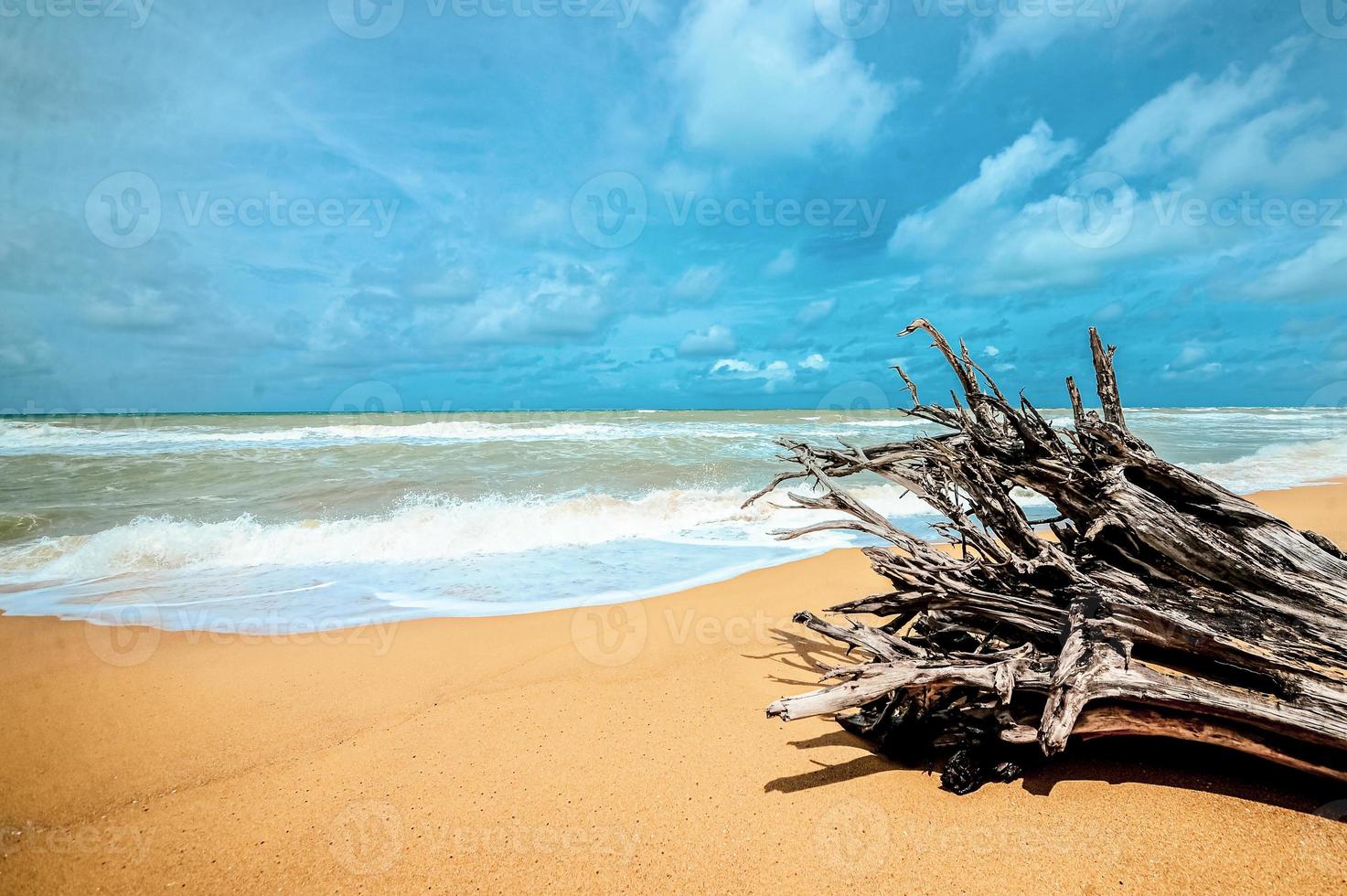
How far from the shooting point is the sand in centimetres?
240

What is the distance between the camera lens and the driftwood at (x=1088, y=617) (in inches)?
96.5

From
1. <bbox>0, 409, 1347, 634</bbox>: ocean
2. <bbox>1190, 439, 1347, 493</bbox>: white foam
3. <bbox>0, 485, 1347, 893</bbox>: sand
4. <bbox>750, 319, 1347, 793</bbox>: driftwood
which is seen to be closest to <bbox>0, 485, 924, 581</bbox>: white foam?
<bbox>0, 409, 1347, 634</bbox>: ocean

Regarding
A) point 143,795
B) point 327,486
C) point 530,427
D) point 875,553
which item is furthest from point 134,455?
point 875,553

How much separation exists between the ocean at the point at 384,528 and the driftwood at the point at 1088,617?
133cm

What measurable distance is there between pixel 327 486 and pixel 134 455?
11.0m

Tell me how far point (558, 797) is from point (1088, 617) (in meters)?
2.70

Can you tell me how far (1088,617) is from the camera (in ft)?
9.19

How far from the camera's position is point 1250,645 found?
2646 mm

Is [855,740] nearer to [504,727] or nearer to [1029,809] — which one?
[1029,809]

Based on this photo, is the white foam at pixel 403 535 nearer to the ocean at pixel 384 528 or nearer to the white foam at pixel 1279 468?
the ocean at pixel 384 528

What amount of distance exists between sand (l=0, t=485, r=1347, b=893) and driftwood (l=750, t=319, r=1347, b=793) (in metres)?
0.31

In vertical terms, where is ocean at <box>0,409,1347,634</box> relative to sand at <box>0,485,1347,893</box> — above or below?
above

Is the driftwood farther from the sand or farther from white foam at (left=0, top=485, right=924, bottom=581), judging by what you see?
white foam at (left=0, top=485, right=924, bottom=581)

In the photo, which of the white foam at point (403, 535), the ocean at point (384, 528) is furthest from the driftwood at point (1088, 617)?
the white foam at point (403, 535)
